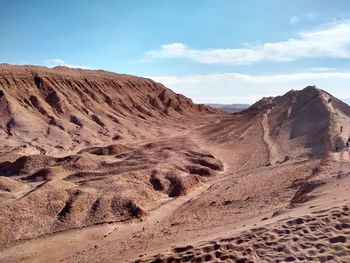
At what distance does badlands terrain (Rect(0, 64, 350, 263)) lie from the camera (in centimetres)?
1044

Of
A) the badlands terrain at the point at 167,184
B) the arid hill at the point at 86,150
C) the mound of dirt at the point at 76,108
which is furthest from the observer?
the mound of dirt at the point at 76,108

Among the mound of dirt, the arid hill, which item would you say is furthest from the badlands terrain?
the mound of dirt

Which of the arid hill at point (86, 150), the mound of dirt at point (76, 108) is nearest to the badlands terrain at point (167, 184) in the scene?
the arid hill at point (86, 150)

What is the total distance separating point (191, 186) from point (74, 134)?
23.5m

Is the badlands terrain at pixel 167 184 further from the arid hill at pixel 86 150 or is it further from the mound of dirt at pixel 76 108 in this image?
the mound of dirt at pixel 76 108

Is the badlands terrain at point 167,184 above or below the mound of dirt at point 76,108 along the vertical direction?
below

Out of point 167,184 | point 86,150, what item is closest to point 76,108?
point 86,150

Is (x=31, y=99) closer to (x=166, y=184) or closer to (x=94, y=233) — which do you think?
(x=166, y=184)

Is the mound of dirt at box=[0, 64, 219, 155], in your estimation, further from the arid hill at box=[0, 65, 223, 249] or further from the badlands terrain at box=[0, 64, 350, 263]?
the badlands terrain at box=[0, 64, 350, 263]

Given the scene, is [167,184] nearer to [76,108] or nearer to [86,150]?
[86,150]

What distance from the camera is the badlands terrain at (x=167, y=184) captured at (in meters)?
10.4

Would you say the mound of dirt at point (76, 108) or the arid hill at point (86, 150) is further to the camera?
the mound of dirt at point (76, 108)

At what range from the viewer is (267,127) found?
153ft

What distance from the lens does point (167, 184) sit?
81.3 ft
